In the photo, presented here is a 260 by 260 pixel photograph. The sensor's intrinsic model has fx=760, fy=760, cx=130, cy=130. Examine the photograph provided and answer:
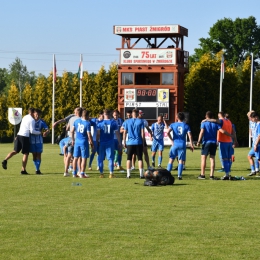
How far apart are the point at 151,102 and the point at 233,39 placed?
100ft

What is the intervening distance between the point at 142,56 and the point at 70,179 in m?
41.0

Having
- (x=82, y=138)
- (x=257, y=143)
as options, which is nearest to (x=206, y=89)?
(x=257, y=143)

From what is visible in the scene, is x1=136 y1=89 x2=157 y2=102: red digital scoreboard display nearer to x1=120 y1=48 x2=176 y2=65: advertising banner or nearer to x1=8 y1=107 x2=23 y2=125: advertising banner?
x1=120 y1=48 x2=176 y2=65: advertising banner

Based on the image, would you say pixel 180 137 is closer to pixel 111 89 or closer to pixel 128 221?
pixel 128 221

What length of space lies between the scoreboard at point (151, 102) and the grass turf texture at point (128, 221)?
3954 cm

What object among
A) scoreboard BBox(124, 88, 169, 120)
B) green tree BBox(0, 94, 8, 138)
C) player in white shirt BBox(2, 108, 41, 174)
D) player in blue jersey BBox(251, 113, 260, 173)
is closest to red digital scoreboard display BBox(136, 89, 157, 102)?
scoreboard BBox(124, 88, 169, 120)

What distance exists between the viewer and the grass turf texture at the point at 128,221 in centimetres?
926

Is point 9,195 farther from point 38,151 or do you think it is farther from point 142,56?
point 142,56

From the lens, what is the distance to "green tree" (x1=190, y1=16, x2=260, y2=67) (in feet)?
282

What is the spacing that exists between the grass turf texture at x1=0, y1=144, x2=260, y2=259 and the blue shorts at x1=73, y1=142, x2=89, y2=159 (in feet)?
5.31

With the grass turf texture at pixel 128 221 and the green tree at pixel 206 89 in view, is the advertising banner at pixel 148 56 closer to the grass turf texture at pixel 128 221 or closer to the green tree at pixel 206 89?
the green tree at pixel 206 89

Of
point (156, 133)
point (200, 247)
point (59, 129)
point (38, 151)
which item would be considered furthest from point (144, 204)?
point (59, 129)

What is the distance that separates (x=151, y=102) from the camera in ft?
193

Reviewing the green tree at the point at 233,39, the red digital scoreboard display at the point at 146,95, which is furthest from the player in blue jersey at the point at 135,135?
the green tree at the point at 233,39
